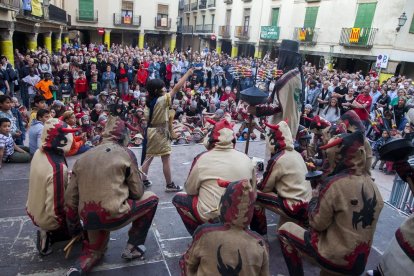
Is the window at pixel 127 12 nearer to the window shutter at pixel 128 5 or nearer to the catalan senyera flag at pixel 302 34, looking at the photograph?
the window shutter at pixel 128 5

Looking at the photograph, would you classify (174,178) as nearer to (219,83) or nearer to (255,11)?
(219,83)

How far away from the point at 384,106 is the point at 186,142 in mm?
6247

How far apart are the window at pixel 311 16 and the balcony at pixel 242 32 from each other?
719 cm

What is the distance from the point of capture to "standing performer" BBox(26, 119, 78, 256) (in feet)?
9.87

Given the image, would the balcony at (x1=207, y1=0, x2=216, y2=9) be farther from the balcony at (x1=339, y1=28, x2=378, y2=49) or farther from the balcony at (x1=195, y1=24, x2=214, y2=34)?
the balcony at (x1=339, y1=28, x2=378, y2=49)

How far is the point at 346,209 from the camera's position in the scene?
242 cm

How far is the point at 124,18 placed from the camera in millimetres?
32031

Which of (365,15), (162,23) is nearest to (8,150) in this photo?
(365,15)

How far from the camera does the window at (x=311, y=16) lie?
20841mm

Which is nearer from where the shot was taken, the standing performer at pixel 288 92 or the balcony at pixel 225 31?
the standing performer at pixel 288 92

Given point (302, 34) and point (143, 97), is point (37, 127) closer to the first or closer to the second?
point (143, 97)

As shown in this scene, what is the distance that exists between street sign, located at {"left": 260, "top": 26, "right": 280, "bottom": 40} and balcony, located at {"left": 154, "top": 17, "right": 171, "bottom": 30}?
11.6 metres

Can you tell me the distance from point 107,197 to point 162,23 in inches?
1304

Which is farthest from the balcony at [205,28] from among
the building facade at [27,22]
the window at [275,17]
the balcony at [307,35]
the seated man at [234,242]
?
the seated man at [234,242]
